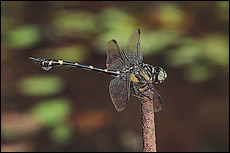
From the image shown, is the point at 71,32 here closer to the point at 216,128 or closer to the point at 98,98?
the point at 98,98

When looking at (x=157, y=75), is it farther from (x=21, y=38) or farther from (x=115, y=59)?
(x=21, y=38)

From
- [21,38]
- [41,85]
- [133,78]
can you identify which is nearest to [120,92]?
[133,78]

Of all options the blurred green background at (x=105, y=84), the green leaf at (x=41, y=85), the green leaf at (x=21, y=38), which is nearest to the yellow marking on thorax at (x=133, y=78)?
the blurred green background at (x=105, y=84)

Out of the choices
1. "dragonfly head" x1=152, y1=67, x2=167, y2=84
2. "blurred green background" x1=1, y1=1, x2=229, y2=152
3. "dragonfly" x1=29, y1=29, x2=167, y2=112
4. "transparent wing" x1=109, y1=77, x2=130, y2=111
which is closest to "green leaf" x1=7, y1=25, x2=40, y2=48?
"blurred green background" x1=1, y1=1, x2=229, y2=152

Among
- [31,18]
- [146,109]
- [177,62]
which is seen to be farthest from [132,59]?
[31,18]

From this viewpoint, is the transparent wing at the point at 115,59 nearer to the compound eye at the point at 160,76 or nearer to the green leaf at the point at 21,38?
the compound eye at the point at 160,76

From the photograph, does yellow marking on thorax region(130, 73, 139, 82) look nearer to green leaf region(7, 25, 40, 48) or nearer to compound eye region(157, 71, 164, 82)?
compound eye region(157, 71, 164, 82)
